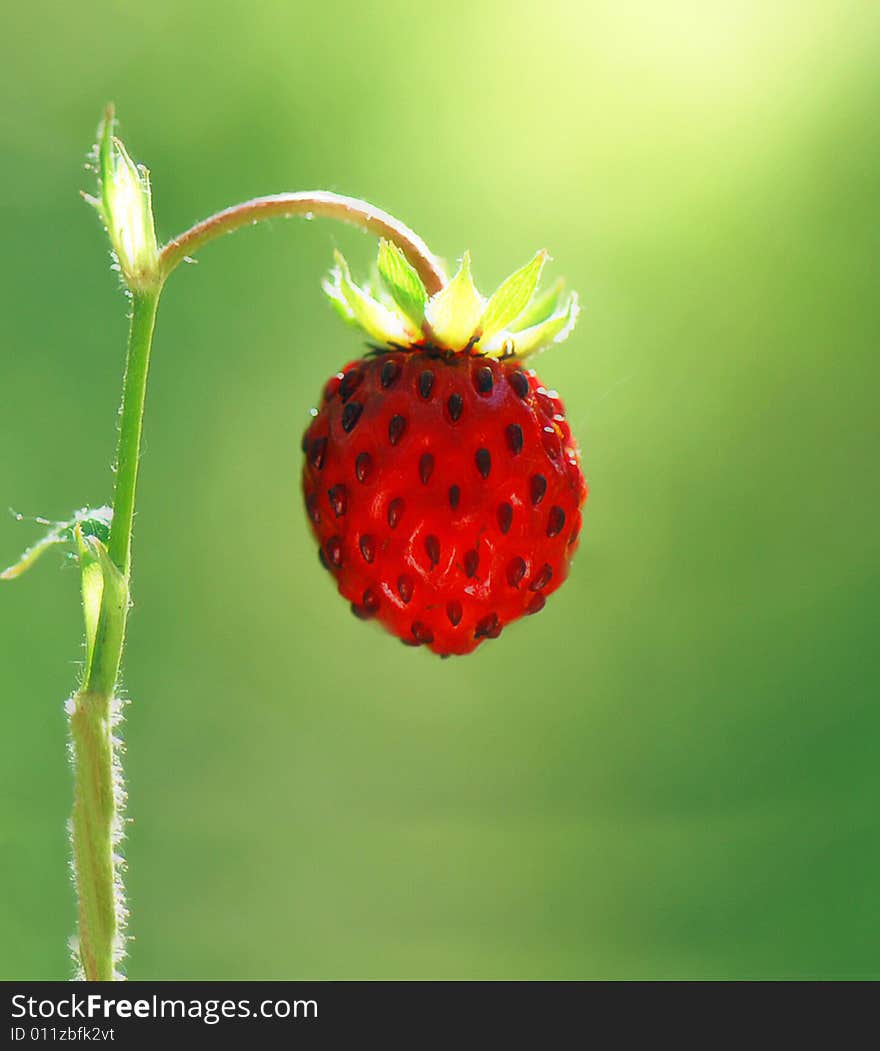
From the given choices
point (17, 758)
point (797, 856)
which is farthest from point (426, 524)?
point (797, 856)

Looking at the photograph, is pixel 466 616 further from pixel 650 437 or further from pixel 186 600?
pixel 650 437

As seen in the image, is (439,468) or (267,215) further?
(439,468)

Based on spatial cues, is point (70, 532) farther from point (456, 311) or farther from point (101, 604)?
point (456, 311)

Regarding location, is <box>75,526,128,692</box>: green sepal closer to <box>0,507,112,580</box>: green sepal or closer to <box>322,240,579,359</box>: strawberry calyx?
<box>0,507,112,580</box>: green sepal

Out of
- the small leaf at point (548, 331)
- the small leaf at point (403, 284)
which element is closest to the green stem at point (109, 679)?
the small leaf at point (403, 284)

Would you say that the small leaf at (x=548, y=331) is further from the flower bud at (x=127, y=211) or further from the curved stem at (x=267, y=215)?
the flower bud at (x=127, y=211)

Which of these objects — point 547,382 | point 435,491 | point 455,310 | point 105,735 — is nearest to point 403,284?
point 455,310
